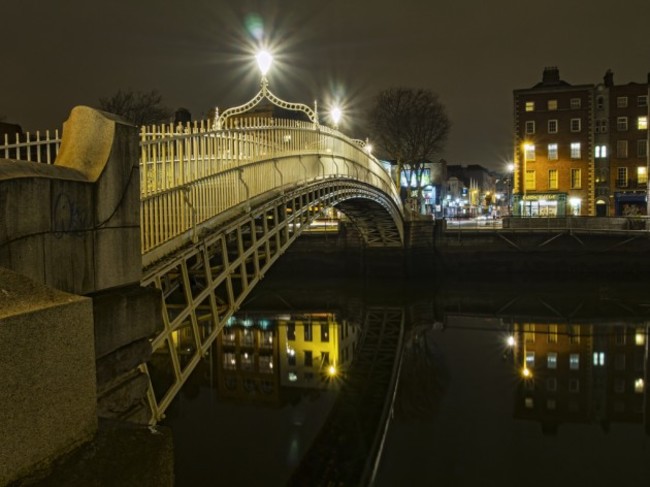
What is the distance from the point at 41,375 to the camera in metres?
2.40

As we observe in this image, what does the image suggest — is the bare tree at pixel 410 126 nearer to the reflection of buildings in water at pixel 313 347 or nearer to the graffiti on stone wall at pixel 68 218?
the reflection of buildings in water at pixel 313 347

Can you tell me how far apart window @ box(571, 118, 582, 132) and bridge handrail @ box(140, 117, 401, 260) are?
37.5 metres

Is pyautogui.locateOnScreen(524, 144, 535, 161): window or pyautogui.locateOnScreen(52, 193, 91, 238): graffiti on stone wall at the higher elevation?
pyautogui.locateOnScreen(524, 144, 535, 161): window

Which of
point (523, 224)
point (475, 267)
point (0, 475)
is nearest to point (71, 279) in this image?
point (0, 475)

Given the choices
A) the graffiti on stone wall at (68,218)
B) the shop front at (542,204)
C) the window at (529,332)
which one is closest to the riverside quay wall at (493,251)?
the window at (529,332)

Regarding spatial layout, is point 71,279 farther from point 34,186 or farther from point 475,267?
point 475,267

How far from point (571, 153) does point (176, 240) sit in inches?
1886

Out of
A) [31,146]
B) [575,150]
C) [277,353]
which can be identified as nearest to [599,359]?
[277,353]

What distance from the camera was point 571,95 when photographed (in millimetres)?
49438

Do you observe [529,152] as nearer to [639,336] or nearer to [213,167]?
[639,336]

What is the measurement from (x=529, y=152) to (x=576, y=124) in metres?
4.43

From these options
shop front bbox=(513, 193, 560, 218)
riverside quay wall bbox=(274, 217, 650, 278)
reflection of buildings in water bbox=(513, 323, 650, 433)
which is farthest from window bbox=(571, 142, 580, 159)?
reflection of buildings in water bbox=(513, 323, 650, 433)

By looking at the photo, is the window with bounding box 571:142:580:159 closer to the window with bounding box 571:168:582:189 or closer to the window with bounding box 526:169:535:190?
the window with bounding box 571:168:582:189

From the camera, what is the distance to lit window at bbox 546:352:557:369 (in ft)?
55.9
